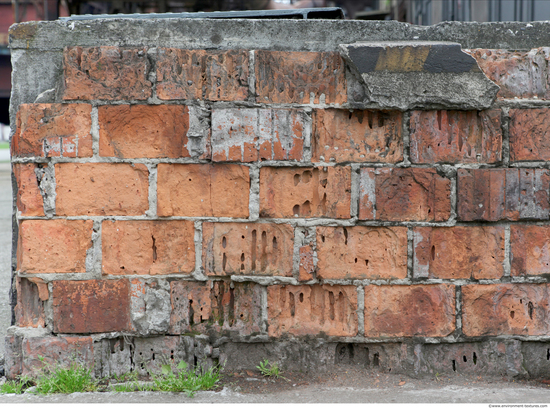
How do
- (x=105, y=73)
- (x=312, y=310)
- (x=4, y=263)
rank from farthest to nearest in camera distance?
(x=4, y=263), (x=312, y=310), (x=105, y=73)

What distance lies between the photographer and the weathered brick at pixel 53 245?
94.8 inches

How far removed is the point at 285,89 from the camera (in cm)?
239

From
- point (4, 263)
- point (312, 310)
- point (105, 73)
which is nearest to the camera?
point (105, 73)

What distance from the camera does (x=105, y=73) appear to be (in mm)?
2371

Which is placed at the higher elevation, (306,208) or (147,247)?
(306,208)

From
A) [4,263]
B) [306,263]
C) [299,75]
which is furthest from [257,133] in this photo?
[4,263]

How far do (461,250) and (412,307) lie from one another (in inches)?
14.6

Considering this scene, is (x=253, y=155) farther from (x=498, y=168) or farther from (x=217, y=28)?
(x=498, y=168)

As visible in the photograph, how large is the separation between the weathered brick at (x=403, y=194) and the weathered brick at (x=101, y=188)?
42.5 inches

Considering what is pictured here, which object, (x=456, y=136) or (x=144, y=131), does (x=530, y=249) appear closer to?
(x=456, y=136)

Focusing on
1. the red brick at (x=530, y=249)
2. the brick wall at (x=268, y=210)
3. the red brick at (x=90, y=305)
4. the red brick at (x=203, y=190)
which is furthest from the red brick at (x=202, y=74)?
the red brick at (x=530, y=249)

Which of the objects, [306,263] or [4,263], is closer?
[306,263]

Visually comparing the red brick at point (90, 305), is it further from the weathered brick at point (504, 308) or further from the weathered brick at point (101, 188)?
the weathered brick at point (504, 308)

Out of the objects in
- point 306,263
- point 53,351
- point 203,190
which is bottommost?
point 53,351
